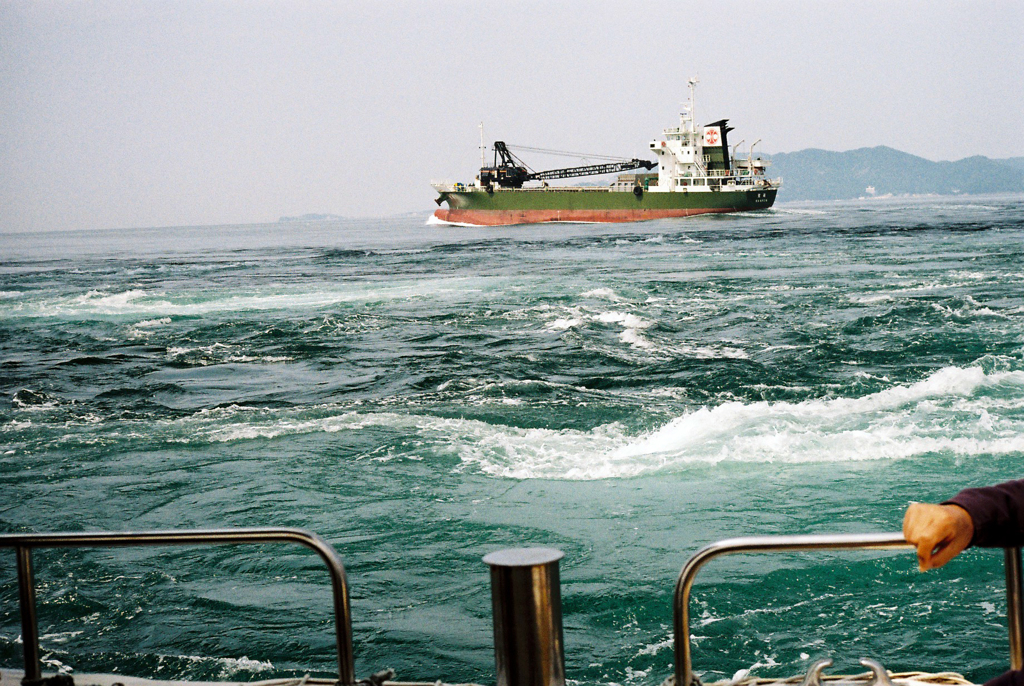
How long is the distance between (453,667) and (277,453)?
12.9 ft

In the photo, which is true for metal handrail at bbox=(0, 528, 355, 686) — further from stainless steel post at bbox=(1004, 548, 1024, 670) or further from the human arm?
stainless steel post at bbox=(1004, 548, 1024, 670)

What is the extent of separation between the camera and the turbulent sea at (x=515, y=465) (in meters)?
4.12

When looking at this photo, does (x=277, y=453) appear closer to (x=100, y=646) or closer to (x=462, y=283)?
(x=100, y=646)

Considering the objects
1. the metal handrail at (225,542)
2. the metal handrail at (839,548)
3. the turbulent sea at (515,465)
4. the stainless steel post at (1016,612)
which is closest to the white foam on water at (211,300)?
the turbulent sea at (515,465)

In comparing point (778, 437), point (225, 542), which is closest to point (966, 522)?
point (225, 542)

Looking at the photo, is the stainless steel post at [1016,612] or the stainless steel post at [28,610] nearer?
the stainless steel post at [1016,612]

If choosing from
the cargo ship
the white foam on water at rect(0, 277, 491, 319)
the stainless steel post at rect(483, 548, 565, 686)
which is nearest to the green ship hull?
the cargo ship

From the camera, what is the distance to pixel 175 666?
12.9ft

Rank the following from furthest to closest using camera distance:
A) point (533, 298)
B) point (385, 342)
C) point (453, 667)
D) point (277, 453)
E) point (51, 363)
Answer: point (533, 298), point (385, 342), point (51, 363), point (277, 453), point (453, 667)

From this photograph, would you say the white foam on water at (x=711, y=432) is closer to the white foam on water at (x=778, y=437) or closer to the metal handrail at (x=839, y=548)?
the white foam on water at (x=778, y=437)

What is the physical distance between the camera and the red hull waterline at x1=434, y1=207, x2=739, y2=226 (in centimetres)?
4016

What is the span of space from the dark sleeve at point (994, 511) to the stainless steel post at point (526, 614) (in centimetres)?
77

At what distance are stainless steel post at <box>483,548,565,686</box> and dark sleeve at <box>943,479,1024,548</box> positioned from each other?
768mm

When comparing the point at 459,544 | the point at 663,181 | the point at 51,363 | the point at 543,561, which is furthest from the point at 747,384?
the point at 663,181
